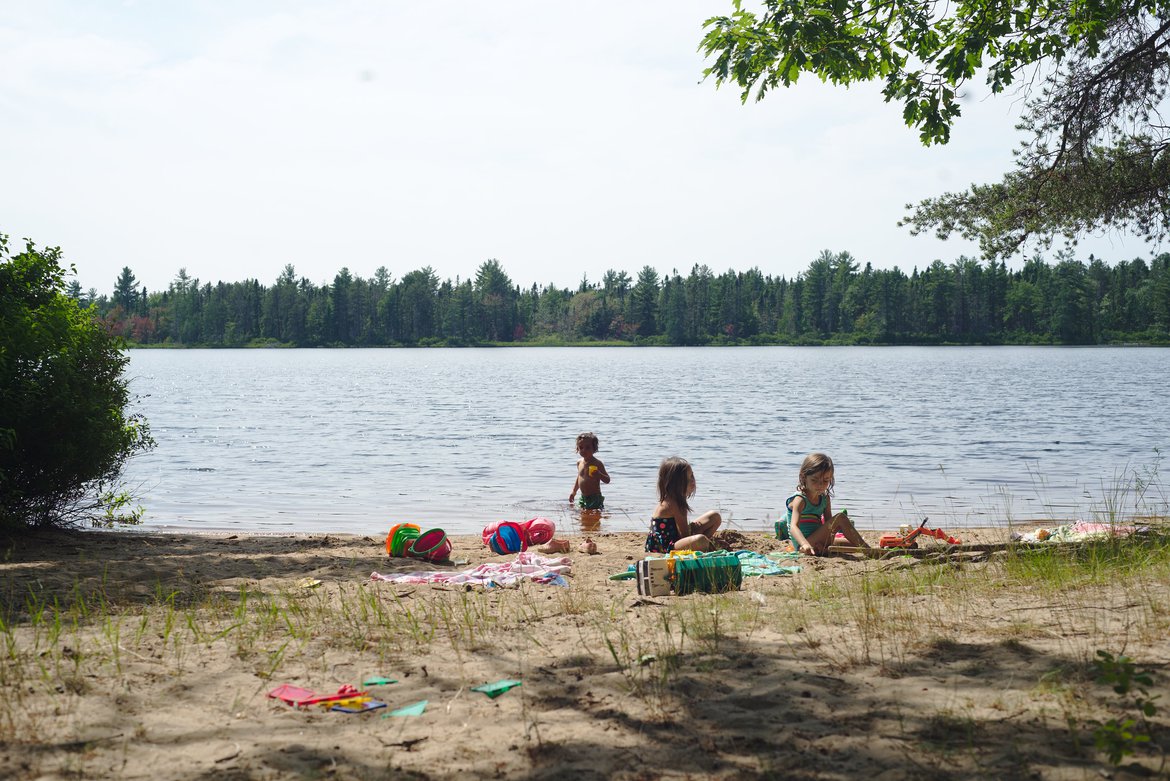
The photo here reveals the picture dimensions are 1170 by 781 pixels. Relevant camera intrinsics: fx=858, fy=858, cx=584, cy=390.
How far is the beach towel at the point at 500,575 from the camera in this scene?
7.85 metres

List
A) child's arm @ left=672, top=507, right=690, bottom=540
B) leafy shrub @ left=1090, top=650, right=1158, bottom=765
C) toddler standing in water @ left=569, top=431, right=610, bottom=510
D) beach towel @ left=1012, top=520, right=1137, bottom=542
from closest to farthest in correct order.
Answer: leafy shrub @ left=1090, top=650, right=1158, bottom=765 → beach towel @ left=1012, top=520, right=1137, bottom=542 → child's arm @ left=672, top=507, right=690, bottom=540 → toddler standing in water @ left=569, top=431, right=610, bottom=510

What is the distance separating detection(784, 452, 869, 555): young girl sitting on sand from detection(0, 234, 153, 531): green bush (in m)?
7.96

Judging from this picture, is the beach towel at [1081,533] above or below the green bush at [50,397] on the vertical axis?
below

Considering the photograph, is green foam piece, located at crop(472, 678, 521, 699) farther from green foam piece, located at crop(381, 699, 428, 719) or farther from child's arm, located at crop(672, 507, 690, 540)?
child's arm, located at crop(672, 507, 690, 540)

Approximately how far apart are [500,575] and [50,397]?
5.48 metres

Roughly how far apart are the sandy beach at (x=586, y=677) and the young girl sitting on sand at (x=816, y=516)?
5.86 feet

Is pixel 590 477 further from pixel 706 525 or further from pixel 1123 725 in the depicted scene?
pixel 1123 725

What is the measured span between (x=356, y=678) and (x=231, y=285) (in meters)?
158

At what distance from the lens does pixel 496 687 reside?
4496 mm

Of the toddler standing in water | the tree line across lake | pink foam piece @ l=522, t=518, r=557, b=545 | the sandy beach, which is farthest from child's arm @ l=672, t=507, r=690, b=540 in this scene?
the tree line across lake

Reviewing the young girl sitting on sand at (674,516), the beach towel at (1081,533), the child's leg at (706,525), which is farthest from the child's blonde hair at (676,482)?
the beach towel at (1081,533)

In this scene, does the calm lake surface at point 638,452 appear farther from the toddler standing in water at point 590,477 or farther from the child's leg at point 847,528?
the child's leg at point 847,528

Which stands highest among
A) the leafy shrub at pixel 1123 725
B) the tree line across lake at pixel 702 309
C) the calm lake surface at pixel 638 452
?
the tree line across lake at pixel 702 309

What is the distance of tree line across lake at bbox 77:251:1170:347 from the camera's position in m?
136
